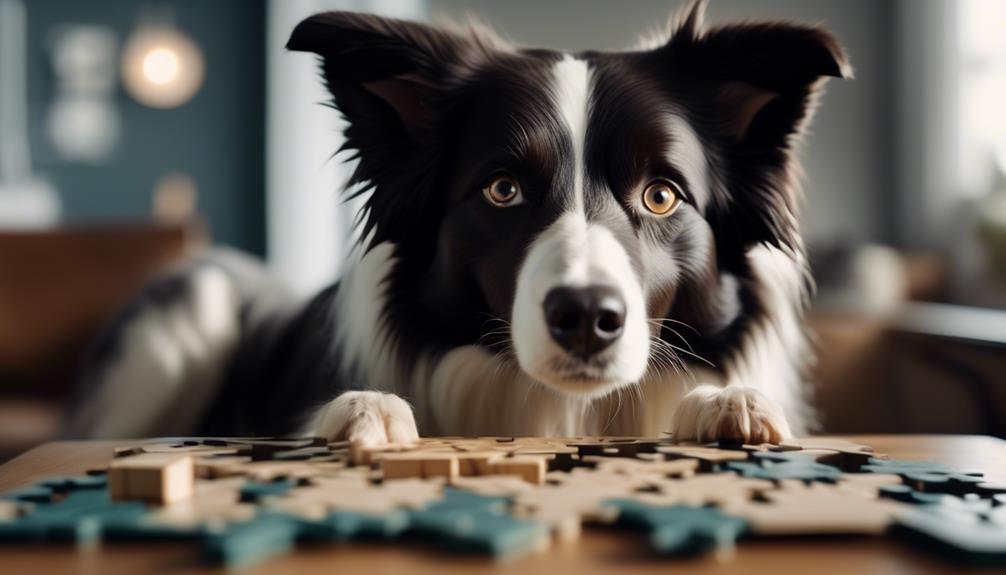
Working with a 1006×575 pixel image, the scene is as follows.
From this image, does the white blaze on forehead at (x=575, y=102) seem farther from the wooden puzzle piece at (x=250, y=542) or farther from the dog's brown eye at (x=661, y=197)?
the wooden puzzle piece at (x=250, y=542)

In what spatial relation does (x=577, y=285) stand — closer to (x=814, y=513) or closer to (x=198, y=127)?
(x=814, y=513)

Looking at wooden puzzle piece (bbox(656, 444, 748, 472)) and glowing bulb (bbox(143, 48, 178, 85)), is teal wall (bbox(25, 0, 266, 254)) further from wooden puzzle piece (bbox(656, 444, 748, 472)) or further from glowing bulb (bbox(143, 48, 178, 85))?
wooden puzzle piece (bbox(656, 444, 748, 472))

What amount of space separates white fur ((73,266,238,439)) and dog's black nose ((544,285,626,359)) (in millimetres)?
1398

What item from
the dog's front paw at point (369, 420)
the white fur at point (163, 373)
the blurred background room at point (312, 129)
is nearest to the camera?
the dog's front paw at point (369, 420)

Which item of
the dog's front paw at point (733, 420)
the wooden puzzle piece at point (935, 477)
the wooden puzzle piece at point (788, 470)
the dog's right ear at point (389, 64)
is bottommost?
the wooden puzzle piece at point (935, 477)

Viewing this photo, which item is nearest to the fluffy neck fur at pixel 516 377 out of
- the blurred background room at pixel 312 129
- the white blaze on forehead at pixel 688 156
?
the white blaze on forehead at pixel 688 156

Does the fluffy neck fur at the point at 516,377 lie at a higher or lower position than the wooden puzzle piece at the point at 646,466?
higher

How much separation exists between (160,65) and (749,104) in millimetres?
7611

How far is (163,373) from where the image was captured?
92.4 inches

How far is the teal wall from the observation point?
8461 millimetres

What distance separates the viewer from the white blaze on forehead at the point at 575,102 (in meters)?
1.51

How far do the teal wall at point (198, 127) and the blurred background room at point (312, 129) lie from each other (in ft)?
0.04

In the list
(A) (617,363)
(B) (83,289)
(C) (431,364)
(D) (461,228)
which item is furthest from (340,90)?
(B) (83,289)

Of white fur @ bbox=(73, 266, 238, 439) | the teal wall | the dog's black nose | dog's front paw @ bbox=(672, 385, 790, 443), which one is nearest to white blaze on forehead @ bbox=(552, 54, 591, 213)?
the dog's black nose
